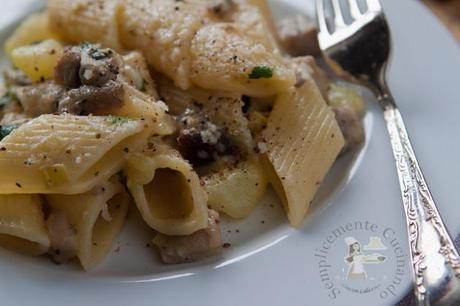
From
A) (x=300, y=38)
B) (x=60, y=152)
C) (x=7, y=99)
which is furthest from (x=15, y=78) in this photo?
(x=300, y=38)

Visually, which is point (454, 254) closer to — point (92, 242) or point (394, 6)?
point (92, 242)

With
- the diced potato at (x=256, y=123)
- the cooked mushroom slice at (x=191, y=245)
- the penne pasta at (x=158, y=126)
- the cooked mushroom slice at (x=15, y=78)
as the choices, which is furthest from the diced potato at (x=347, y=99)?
the cooked mushroom slice at (x=15, y=78)

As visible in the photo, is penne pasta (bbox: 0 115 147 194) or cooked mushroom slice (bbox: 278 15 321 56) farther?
cooked mushroom slice (bbox: 278 15 321 56)

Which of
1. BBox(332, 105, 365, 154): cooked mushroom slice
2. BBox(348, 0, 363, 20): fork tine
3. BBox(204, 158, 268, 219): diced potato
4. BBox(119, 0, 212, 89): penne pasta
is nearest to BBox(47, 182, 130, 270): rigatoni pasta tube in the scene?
BBox(204, 158, 268, 219): diced potato

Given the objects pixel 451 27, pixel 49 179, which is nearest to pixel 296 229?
pixel 49 179

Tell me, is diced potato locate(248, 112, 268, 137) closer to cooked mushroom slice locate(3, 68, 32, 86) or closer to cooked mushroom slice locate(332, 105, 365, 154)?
cooked mushroom slice locate(332, 105, 365, 154)

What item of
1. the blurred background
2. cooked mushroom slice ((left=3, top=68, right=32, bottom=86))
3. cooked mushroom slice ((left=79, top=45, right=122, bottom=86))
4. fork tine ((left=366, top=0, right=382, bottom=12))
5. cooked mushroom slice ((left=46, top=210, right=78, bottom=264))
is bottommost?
cooked mushroom slice ((left=46, top=210, right=78, bottom=264))
